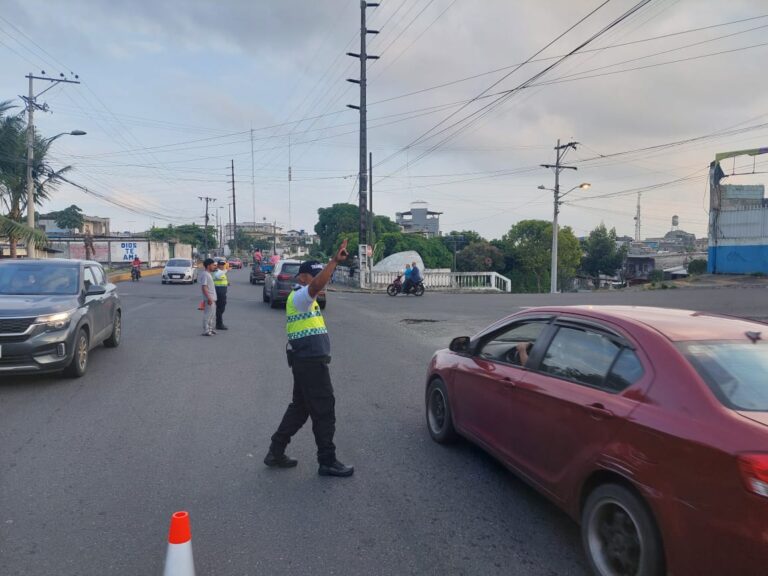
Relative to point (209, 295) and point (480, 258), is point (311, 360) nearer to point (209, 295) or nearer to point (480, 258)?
point (209, 295)

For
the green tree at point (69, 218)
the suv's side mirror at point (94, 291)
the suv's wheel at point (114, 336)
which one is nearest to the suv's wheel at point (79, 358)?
the suv's side mirror at point (94, 291)

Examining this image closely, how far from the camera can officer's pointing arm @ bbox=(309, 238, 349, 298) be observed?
14.0 feet

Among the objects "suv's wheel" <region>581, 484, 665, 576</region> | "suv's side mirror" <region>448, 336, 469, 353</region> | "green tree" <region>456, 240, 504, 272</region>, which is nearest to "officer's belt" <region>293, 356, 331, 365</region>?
"suv's side mirror" <region>448, 336, 469, 353</region>

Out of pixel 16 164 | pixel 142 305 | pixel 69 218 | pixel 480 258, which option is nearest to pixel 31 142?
pixel 16 164

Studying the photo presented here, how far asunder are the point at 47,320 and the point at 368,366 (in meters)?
4.57

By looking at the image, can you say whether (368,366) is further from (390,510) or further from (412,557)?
(412,557)

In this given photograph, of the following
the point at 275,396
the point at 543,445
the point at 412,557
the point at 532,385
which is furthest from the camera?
the point at 275,396

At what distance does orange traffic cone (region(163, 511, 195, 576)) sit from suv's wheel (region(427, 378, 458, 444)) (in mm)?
2990

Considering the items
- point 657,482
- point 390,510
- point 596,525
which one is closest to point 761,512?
point 657,482

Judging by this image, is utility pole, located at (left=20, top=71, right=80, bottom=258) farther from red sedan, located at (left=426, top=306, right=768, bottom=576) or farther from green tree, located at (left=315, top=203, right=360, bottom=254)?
green tree, located at (left=315, top=203, right=360, bottom=254)

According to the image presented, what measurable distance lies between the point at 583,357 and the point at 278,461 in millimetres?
2617

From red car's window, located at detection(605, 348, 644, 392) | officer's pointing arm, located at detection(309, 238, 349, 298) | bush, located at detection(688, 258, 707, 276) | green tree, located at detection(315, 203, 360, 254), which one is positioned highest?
green tree, located at detection(315, 203, 360, 254)

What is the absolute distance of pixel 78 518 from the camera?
385 cm

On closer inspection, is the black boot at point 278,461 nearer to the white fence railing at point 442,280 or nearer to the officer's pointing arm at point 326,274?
the officer's pointing arm at point 326,274
